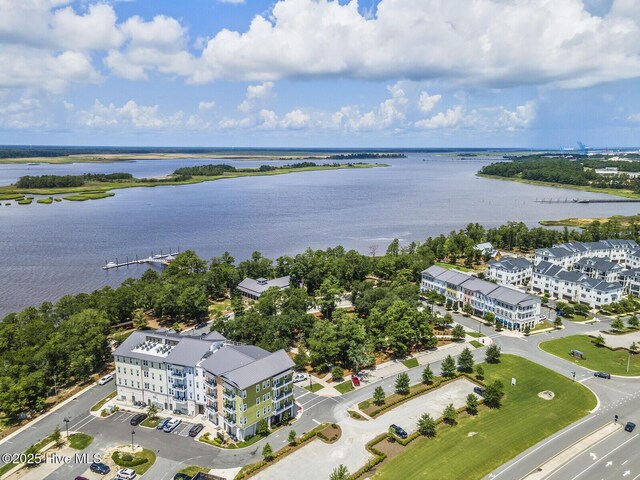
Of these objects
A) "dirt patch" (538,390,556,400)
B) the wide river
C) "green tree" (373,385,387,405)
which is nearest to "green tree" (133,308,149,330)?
the wide river

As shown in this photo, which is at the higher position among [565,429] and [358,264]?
[358,264]

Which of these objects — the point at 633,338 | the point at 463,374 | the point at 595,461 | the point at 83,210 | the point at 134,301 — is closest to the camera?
the point at 595,461

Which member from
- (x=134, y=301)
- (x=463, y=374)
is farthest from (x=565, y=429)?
(x=134, y=301)

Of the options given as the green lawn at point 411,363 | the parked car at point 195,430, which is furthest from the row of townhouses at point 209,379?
the green lawn at point 411,363

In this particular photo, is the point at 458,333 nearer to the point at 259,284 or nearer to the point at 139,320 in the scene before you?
the point at 259,284

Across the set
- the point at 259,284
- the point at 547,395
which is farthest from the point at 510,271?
the point at 259,284

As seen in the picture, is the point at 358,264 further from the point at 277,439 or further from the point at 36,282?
the point at 36,282

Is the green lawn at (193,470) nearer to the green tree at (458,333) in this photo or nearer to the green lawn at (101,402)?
the green lawn at (101,402)
